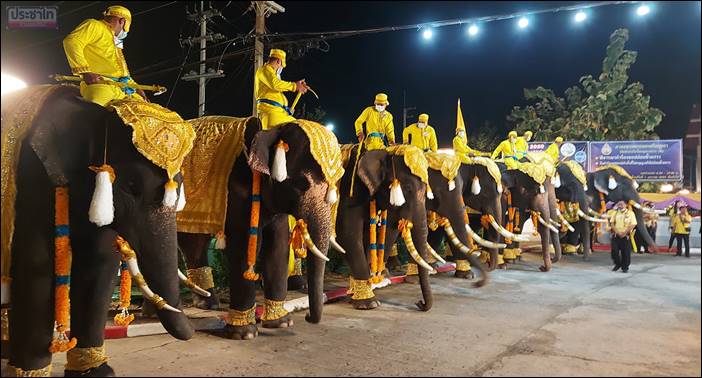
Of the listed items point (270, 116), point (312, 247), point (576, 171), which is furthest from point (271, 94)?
point (576, 171)

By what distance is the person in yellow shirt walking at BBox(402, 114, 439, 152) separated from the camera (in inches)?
406

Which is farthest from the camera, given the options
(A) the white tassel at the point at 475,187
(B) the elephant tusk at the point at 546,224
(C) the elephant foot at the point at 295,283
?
(B) the elephant tusk at the point at 546,224

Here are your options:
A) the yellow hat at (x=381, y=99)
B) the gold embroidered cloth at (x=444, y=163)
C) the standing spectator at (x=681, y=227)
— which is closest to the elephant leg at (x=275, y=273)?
the yellow hat at (x=381, y=99)

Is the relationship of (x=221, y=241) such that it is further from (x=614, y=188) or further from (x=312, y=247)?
(x=614, y=188)

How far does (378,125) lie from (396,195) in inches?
71.3

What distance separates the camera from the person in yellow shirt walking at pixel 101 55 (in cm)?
424

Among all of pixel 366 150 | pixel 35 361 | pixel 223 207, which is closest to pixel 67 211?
pixel 35 361

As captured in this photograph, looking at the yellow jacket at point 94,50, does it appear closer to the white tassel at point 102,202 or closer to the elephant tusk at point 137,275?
the white tassel at point 102,202

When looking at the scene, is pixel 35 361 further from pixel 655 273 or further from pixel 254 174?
pixel 655 273

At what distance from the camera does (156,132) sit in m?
3.90

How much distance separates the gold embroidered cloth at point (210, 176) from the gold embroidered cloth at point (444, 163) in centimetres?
418

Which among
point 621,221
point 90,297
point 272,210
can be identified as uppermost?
point 272,210

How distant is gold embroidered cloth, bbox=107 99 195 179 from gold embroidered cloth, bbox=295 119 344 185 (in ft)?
5.90

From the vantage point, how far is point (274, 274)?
600cm
